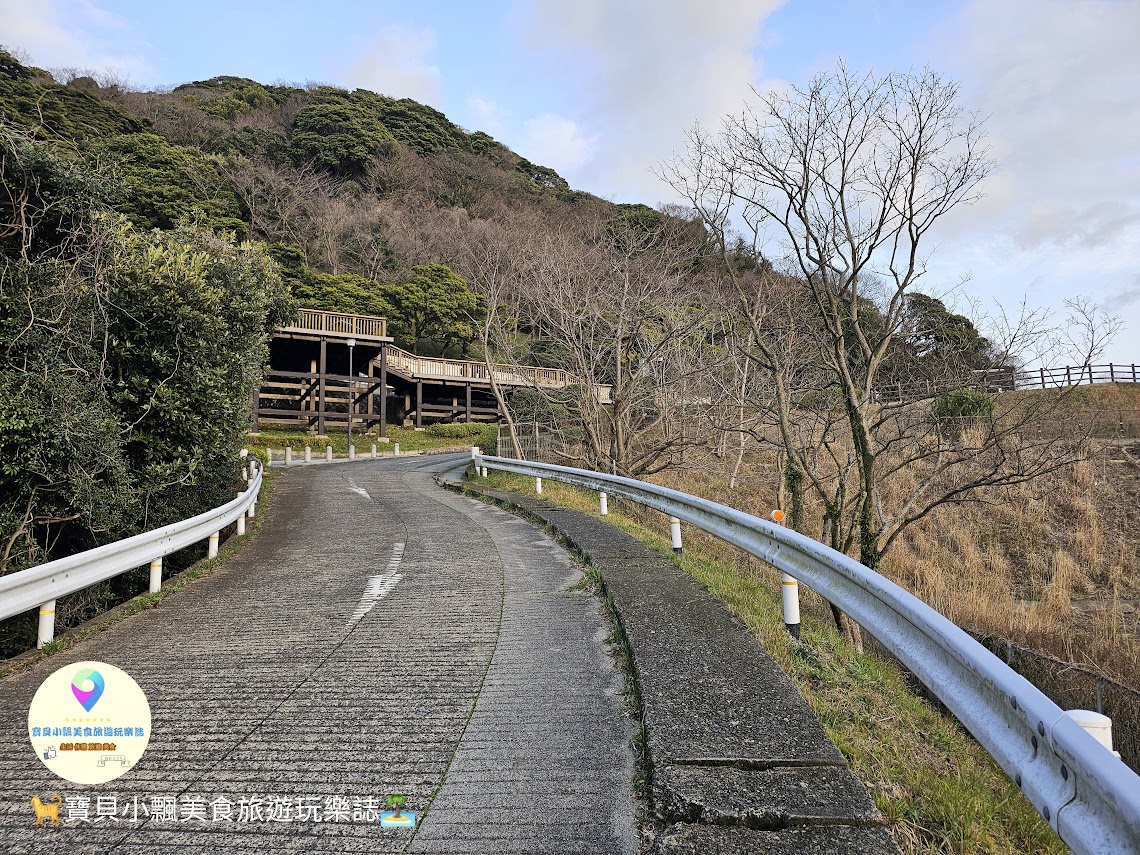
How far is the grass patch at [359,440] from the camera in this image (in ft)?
101

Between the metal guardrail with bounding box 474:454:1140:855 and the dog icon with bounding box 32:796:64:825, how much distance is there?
3476 millimetres

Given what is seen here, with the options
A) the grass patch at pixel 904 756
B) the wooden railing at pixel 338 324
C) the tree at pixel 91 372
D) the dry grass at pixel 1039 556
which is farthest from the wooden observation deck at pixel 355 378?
the grass patch at pixel 904 756

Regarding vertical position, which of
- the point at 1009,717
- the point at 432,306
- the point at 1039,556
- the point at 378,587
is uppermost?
the point at 432,306

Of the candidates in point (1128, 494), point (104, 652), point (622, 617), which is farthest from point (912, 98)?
point (1128, 494)

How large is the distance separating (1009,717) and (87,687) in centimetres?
404

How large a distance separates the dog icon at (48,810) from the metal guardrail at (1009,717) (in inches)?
137

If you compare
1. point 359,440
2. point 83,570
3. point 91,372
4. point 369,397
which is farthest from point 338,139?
point 83,570

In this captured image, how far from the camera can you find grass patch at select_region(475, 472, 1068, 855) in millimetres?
2363

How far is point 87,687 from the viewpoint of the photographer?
3.35m

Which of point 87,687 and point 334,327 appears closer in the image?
point 87,687

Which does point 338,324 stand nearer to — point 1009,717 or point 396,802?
point 396,802

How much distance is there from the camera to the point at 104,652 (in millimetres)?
4781

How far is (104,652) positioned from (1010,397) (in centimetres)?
2530

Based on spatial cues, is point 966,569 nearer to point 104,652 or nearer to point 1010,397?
point 1010,397
